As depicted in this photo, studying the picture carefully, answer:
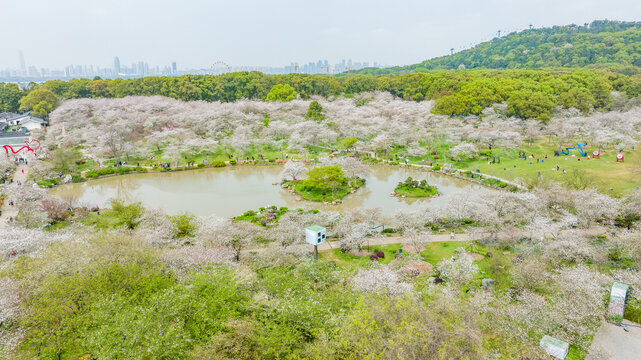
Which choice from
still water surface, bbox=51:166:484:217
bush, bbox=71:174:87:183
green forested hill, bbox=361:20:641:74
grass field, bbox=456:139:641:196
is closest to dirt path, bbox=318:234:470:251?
still water surface, bbox=51:166:484:217

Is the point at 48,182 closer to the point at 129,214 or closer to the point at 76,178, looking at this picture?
the point at 76,178

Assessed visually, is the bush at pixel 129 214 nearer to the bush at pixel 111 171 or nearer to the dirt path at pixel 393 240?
the dirt path at pixel 393 240

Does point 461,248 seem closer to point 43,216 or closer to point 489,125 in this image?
point 43,216

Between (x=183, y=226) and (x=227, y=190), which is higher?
(x=183, y=226)

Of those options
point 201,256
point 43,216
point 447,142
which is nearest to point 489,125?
point 447,142

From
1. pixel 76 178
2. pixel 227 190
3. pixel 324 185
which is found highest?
pixel 324 185

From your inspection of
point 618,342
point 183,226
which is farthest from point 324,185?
point 618,342

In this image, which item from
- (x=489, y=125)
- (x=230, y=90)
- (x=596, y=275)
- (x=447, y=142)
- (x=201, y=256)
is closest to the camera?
(x=596, y=275)
